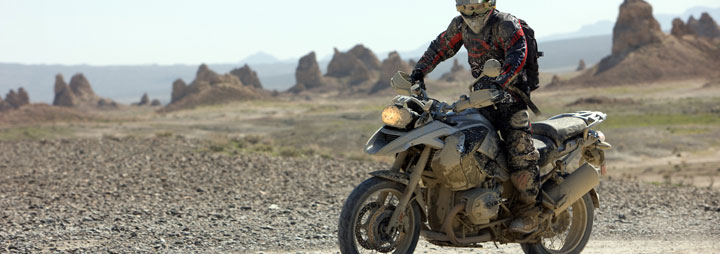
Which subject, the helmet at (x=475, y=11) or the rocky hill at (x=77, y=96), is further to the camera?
the rocky hill at (x=77, y=96)

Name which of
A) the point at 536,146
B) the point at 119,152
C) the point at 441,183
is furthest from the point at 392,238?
the point at 119,152

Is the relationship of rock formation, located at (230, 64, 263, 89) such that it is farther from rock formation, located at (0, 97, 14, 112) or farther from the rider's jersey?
the rider's jersey

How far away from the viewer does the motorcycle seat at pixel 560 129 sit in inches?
253

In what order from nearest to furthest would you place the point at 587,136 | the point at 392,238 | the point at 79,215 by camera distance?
the point at 392,238, the point at 587,136, the point at 79,215

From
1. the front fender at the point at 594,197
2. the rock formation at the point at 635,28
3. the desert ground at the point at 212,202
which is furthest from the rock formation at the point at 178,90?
the front fender at the point at 594,197

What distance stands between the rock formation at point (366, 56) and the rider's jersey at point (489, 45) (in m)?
124

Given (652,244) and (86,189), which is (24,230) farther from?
(652,244)

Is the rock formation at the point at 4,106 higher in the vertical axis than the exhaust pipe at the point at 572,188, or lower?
lower

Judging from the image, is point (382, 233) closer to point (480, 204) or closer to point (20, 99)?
point (480, 204)

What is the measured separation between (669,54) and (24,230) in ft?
297

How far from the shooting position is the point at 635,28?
86625 mm

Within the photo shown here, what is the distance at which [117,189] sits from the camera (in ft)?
39.4

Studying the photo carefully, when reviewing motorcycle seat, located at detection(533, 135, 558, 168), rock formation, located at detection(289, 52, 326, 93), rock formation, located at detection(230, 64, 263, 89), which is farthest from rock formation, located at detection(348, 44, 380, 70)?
motorcycle seat, located at detection(533, 135, 558, 168)

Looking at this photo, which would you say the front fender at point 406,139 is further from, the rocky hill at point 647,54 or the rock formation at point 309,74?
the rock formation at point 309,74
